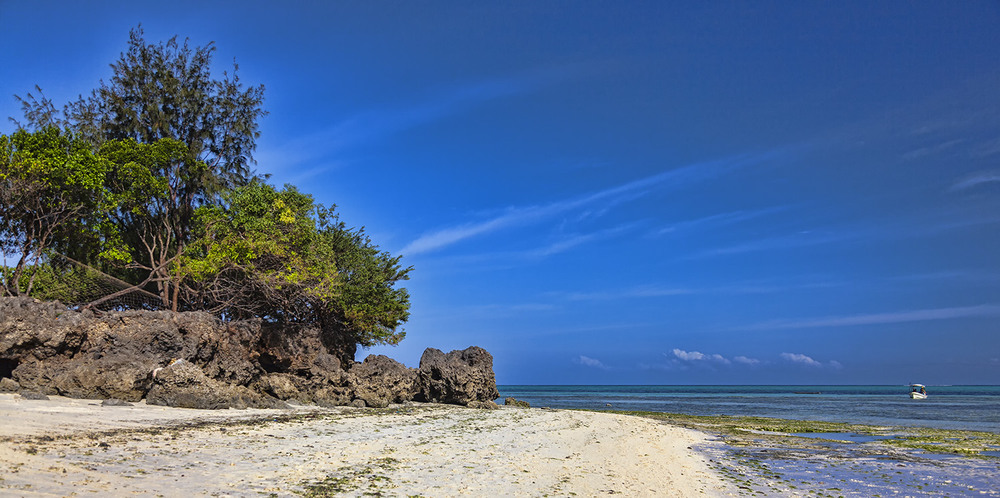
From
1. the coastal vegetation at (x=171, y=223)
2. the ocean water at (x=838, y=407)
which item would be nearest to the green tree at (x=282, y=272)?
the coastal vegetation at (x=171, y=223)

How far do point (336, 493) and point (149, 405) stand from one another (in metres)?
11.8

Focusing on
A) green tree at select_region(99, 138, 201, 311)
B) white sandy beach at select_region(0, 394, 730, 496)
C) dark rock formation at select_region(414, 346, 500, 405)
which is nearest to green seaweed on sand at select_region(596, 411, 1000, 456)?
white sandy beach at select_region(0, 394, 730, 496)

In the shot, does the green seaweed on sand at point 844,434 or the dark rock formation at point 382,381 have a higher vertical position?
the dark rock formation at point 382,381

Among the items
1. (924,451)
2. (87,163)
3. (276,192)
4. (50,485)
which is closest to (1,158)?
(87,163)

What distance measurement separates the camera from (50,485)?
6.63 m

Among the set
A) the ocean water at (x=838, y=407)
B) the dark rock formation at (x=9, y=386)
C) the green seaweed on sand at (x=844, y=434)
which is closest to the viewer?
the dark rock formation at (x=9, y=386)

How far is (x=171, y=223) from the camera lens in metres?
27.4

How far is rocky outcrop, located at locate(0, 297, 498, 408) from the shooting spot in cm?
1695

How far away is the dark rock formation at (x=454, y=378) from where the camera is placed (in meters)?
29.8

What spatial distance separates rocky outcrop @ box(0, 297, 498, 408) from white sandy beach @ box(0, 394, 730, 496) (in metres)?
1.53

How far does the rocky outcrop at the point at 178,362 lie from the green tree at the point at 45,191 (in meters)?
4.70

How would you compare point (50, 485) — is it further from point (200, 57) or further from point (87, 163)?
point (200, 57)

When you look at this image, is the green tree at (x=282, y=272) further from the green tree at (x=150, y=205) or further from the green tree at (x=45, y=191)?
the green tree at (x=45, y=191)

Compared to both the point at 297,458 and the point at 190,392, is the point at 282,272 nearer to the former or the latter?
the point at 190,392
